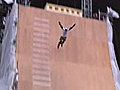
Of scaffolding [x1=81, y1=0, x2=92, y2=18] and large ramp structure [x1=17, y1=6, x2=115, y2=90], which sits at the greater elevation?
scaffolding [x1=81, y1=0, x2=92, y2=18]

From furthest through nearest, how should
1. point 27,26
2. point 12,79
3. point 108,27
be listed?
point 108,27 < point 27,26 < point 12,79

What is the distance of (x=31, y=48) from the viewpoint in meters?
19.0

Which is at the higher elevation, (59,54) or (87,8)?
(87,8)

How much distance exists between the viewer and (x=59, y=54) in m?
19.4

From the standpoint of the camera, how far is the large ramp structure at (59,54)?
18.6 meters

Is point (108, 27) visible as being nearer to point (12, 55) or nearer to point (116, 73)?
point (116, 73)

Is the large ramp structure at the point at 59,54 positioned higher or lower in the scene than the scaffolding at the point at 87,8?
lower

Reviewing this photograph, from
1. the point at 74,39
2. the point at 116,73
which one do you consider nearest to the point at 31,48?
the point at 74,39

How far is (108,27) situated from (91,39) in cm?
134

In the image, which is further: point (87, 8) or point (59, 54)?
point (87, 8)

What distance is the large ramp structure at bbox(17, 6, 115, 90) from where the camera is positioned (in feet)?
61.0

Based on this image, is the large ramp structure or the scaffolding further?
the scaffolding

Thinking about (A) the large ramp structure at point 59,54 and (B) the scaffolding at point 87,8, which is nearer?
(A) the large ramp structure at point 59,54

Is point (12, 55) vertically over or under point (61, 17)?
under
